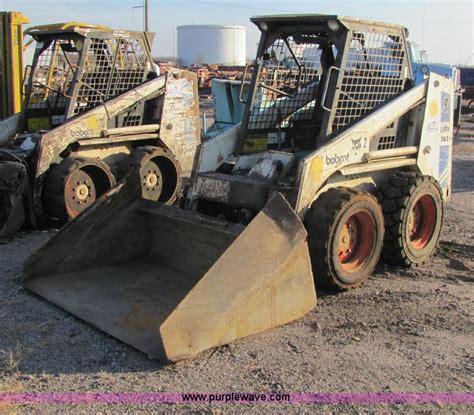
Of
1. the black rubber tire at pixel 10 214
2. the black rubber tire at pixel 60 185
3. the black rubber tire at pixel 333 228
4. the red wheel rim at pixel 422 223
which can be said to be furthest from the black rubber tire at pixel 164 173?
the black rubber tire at pixel 333 228

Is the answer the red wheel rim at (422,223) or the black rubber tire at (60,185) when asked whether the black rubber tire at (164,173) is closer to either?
the black rubber tire at (60,185)

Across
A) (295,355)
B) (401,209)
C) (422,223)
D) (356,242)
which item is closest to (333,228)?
(356,242)

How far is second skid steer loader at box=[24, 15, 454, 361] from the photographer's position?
4254mm

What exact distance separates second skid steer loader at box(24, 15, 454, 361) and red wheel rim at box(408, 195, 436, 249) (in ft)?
0.04

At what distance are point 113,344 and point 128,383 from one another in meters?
0.56

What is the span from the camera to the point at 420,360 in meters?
4.01

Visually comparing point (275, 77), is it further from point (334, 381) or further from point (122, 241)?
point (334, 381)

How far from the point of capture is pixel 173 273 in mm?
5430

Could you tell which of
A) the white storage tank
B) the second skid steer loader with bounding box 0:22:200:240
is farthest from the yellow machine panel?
the white storage tank

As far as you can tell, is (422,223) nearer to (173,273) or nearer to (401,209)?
(401,209)

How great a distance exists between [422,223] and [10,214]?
14.6 ft

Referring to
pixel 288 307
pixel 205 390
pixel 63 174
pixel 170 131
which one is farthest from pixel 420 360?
pixel 170 131

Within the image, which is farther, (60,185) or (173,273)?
(60,185)

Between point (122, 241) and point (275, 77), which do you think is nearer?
point (122, 241)
